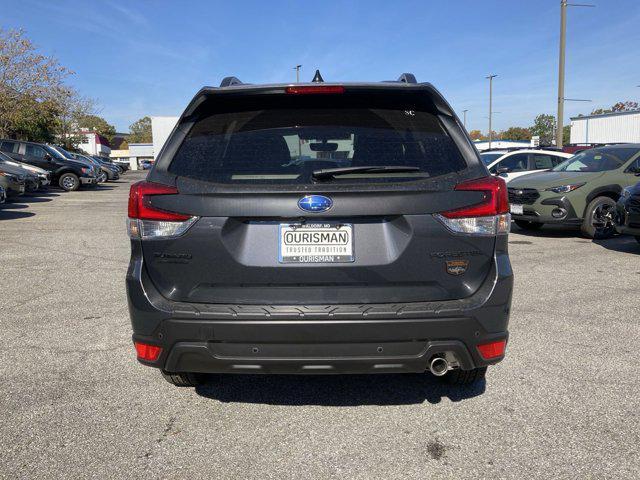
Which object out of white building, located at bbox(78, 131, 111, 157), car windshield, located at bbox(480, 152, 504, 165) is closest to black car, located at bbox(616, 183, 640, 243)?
car windshield, located at bbox(480, 152, 504, 165)

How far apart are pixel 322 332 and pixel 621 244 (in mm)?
8475

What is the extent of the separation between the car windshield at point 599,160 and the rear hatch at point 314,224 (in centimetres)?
876

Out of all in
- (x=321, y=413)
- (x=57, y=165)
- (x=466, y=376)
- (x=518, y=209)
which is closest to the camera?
(x=321, y=413)

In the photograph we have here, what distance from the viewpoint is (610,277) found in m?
6.68

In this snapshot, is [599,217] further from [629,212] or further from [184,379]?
[184,379]

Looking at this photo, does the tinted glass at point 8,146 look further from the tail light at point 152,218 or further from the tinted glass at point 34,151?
the tail light at point 152,218

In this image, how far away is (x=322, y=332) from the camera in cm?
259

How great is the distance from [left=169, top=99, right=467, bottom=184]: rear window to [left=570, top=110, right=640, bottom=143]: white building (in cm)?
5563

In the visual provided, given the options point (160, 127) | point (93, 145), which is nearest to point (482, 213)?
point (160, 127)

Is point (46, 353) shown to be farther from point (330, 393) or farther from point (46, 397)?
point (330, 393)

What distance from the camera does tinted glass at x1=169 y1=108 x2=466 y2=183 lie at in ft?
8.86

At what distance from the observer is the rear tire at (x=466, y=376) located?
3.29 metres

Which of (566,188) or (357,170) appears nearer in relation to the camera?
(357,170)

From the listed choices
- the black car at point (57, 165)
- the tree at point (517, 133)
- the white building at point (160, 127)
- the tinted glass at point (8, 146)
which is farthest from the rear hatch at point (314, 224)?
the tree at point (517, 133)
